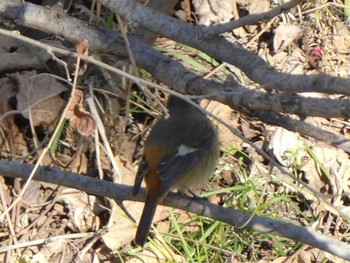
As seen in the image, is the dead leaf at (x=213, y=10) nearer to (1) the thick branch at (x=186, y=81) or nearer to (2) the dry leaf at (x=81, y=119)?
(1) the thick branch at (x=186, y=81)

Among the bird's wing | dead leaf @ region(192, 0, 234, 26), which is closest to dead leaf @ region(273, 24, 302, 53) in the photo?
dead leaf @ region(192, 0, 234, 26)

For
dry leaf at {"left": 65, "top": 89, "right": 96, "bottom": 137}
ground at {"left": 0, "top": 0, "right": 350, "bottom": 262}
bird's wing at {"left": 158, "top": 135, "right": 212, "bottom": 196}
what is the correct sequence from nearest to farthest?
dry leaf at {"left": 65, "top": 89, "right": 96, "bottom": 137} < bird's wing at {"left": 158, "top": 135, "right": 212, "bottom": 196} < ground at {"left": 0, "top": 0, "right": 350, "bottom": 262}

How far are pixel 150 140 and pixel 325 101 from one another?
79.2 inches

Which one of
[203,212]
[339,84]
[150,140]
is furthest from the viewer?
[150,140]

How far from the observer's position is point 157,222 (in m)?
5.40

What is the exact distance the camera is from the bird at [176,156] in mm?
4367

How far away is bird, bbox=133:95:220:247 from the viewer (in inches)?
172

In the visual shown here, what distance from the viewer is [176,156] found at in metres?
4.70

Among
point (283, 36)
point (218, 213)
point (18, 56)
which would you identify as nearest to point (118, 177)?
point (18, 56)

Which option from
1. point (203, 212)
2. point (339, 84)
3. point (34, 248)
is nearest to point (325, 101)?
point (339, 84)

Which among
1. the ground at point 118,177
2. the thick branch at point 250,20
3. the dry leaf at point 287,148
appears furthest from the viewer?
the dry leaf at point 287,148

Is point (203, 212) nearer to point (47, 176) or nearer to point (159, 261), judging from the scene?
point (47, 176)

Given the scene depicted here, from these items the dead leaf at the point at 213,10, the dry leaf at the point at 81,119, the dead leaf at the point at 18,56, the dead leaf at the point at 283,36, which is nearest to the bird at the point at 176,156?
the dead leaf at the point at 18,56

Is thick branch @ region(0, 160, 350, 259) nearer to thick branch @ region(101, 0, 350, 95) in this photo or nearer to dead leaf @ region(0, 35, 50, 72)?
thick branch @ region(101, 0, 350, 95)
